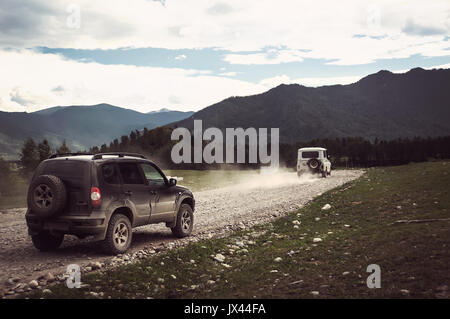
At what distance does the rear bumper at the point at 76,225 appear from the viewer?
926 cm

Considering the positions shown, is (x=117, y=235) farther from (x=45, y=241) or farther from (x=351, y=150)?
(x=351, y=150)

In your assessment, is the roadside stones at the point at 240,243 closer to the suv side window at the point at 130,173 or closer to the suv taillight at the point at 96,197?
the suv side window at the point at 130,173

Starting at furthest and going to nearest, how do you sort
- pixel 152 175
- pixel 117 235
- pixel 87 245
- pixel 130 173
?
pixel 152 175 → pixel 87 245 → pixel 130 173 → pixel 117 235

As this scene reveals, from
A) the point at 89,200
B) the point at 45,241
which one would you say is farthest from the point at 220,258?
the point at 45,241

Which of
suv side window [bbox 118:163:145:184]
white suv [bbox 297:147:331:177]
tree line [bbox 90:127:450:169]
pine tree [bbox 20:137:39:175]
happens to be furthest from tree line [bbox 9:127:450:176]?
suv side window [bbox 118:163:145:184]

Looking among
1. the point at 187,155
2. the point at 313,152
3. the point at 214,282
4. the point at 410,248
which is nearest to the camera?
the point at 214,282

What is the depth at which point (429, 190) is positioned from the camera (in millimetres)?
17906

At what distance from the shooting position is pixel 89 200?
9.38 metres

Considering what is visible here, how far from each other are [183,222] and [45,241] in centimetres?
385

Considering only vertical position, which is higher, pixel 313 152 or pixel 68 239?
pixel 313 152
